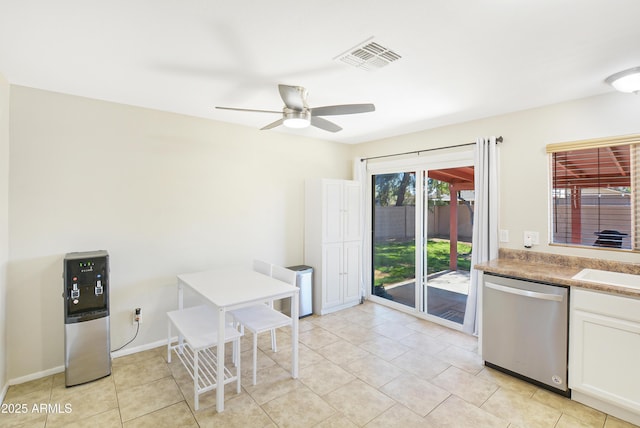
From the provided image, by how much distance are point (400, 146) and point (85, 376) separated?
4259 millimetres

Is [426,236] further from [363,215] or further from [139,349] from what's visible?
[139,349]

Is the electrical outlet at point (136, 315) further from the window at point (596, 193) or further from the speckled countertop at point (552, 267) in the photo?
the window at point (596, 193)

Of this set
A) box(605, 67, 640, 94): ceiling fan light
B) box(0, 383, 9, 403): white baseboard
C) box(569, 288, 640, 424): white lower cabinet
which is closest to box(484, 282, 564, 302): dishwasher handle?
box(569, 288, 640, 424): white lower cabinet

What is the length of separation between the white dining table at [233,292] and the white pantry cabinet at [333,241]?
1214 mm

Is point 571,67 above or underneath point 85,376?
above

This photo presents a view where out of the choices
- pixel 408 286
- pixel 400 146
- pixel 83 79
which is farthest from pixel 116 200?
pixel 408 286

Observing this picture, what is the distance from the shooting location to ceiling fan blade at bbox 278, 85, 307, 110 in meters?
2.24

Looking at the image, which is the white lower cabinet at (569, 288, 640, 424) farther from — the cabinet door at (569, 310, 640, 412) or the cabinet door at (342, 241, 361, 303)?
the cabinet door at (342, 241, 361, 303)

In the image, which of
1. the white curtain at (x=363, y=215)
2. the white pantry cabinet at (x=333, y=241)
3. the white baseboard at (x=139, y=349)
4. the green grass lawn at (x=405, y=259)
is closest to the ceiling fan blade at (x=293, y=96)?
the white pantry cabinet at (x=333, y=241)

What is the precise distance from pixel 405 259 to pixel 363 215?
0.91 metres

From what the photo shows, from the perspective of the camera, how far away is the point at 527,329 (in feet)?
8.41

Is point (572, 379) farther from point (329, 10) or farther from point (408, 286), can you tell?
point (329, 10)

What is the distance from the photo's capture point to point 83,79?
8.12 feet

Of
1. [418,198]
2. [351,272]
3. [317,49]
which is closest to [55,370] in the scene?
[351,272]
